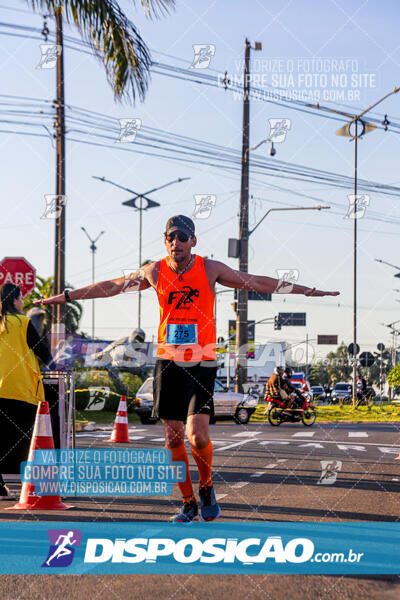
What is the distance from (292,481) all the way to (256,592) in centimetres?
526

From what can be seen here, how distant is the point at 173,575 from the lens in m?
4.68

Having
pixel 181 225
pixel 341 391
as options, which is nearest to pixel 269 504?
pixel 181 225

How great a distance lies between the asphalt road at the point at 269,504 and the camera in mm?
4391

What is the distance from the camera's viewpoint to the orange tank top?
612 centimetres

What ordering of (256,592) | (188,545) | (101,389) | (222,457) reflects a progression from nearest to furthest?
(256,592), (188,545), (222,457), (101,389)

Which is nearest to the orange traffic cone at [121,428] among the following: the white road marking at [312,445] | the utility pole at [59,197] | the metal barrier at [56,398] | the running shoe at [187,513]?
the white road marking at [312,445]

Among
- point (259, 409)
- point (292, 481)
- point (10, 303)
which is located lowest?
point (259, 409)

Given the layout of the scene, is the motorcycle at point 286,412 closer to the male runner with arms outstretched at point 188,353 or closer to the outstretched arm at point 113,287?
the outstretched arm at point 113,287

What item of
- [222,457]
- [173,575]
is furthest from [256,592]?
[222,457]

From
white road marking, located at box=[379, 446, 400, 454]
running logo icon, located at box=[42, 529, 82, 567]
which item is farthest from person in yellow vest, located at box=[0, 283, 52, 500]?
white road marking, located at box=[379, 446, 400, 454]

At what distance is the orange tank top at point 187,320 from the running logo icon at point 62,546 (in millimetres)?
1371

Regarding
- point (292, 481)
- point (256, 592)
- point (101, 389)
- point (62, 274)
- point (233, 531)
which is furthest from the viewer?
point (101, 389)

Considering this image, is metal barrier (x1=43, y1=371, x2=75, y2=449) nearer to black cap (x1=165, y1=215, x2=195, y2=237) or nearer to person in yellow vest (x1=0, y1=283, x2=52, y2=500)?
person in yellow vest (x1=0, y1=283, x2=52, y2=500)

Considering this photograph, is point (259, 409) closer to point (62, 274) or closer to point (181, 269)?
point (62, 274)
